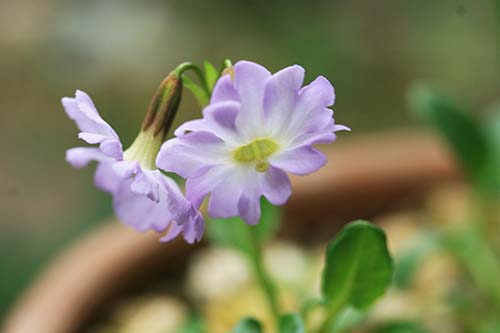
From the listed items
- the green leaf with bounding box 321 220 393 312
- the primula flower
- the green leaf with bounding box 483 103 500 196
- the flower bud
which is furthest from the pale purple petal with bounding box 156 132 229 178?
the green leaf with bounding box 483 103 500 196

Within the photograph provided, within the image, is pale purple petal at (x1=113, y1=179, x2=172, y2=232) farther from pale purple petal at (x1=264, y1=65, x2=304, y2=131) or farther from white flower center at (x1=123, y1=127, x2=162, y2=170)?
pale purple petal at (x1=264, y1=65, x2=304, y2=131)

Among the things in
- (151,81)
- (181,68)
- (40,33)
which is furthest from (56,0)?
(181,68)

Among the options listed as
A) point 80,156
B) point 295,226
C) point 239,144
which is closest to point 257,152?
point 239,144

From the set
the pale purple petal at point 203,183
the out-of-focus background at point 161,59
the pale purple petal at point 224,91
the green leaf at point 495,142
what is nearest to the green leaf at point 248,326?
the pale purple petal at point 203,183

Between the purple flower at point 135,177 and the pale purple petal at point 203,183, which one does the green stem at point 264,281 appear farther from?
the pale purple petal at point 203,183

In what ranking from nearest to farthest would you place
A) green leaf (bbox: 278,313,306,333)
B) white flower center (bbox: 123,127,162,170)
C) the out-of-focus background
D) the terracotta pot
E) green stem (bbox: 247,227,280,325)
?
white flower center (bbox: 123,127,162,170), green leaf (bbox: 278,313,306,333), green stem (bbox: 247,227,280,325), the terracotta pot, the out-of-focus background

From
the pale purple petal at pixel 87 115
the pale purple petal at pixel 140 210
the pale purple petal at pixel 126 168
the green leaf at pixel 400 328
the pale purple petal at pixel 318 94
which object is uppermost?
the pale purple petal at pixel 318 94

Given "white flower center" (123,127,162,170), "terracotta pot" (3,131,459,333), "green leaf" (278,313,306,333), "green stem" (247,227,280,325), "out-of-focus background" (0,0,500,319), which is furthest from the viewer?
"out-of-focus background" (0,0,500,319)

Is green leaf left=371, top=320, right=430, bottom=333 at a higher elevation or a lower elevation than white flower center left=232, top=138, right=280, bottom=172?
lower
